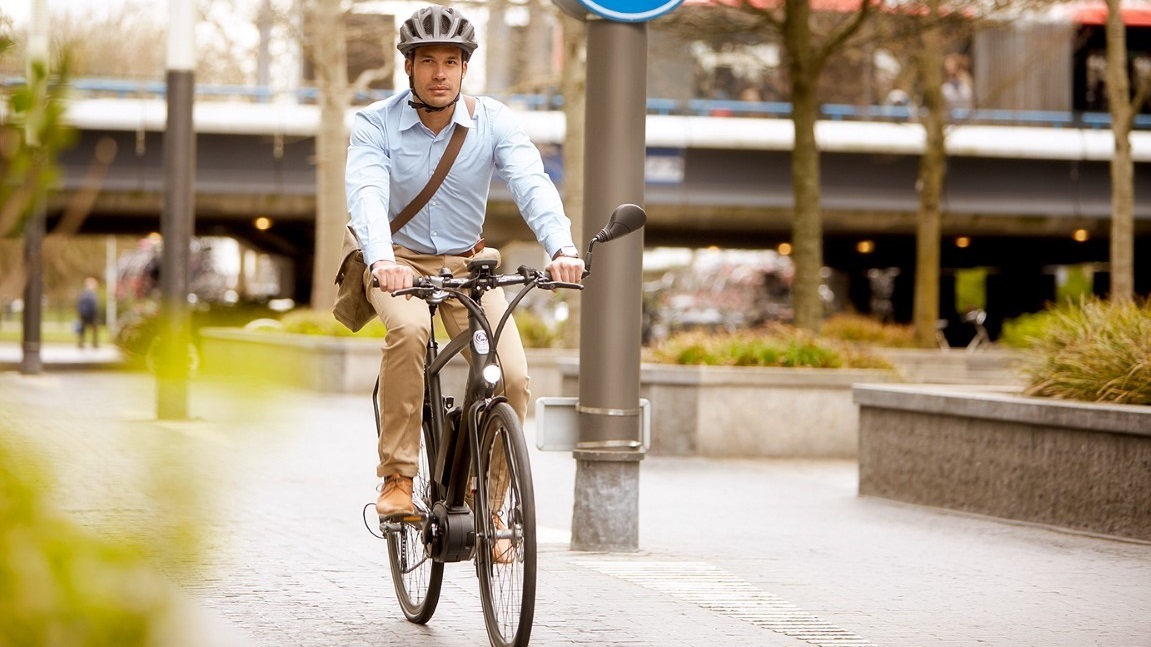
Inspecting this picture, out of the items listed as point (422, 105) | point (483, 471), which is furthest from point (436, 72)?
point (483, 471)

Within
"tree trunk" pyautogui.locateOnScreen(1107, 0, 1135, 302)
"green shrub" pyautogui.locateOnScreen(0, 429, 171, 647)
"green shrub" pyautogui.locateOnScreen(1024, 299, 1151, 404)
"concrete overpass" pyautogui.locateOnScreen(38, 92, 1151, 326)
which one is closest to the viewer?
"green shrub" pyautogui.locateOnScreen(0, 429, 171, 647)

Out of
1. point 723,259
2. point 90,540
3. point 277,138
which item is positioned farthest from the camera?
point 723,259

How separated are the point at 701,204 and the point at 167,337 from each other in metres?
33.6

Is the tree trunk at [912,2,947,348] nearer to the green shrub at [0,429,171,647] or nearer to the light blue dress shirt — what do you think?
the light blue dress shirt

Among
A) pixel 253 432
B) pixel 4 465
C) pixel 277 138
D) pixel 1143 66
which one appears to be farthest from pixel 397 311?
pixel 277 138

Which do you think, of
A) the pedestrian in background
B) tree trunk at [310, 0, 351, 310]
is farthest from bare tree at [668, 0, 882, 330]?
the pedestrian in background

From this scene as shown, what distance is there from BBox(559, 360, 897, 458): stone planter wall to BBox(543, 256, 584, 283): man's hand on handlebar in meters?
8.50

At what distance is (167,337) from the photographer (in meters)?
1.72

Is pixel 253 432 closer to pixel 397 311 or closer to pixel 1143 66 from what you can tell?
pixel 397 311

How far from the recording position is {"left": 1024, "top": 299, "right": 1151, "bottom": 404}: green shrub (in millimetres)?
8875

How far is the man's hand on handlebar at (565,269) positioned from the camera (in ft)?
15.4

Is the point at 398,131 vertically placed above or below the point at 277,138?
below

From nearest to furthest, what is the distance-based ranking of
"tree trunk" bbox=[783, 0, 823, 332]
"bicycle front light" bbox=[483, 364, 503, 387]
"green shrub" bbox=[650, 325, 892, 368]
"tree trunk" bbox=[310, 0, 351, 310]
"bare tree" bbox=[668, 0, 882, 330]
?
"bicycle front light" bbox=[483, 364, 503, 387]
"green shrub" bbox=[650, 325, 892, 368]
"bare tree" bbox=[668, 0, 882, 330]
"tree trunk" bbox=[783, 0, 823, 332]
"tree trunk" bbox=[310, 0, 351, 310]

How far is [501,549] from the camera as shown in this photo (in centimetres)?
463
